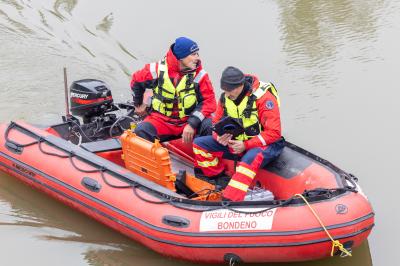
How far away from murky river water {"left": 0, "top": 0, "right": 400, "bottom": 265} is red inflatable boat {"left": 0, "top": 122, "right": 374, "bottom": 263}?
254mm

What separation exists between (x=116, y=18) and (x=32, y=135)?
402 centimetres

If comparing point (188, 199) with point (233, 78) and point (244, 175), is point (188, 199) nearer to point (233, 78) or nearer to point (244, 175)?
point (244, 175)

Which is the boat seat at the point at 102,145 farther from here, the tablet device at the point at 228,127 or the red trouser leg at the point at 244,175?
the red trouser leg at the point at 244,175

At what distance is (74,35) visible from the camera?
802cm

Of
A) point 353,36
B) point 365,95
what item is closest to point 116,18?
point 353,36

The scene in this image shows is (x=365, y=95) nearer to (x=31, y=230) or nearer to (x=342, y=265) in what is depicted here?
(x=342, y=265)

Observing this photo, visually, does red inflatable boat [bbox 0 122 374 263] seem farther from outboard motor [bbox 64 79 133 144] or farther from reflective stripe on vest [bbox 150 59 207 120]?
reflective stripe on vest [bbox 150 59 207 120]

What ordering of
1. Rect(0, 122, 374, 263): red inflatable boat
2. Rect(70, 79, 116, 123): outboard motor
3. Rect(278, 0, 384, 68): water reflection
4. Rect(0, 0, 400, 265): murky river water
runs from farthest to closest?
→ Rect(278, 0, 384, 68): water reflection
Rect(70, 79, 116, 123): outboard motor
Rect(0, 0, 400, 265): murky river water
Rect(0, 122, 374, 263): red inflatable boat

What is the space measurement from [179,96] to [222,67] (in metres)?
2.64

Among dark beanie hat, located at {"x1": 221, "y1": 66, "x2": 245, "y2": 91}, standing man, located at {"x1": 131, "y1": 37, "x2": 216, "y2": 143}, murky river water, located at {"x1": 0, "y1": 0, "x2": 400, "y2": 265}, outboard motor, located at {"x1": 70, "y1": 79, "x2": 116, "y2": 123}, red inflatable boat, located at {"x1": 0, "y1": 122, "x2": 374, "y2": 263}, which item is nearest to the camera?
red inflatable boat, located at {"x1": 0, "y1": 122, "x2": 374, "y2": 263}

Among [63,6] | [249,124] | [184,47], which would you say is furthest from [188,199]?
[63,6]

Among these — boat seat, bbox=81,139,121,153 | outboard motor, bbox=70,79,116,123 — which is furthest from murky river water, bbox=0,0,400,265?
outboard motor, bbox=70,79,116,123

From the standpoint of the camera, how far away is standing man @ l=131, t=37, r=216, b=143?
4547mm

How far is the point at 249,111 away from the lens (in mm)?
4102
